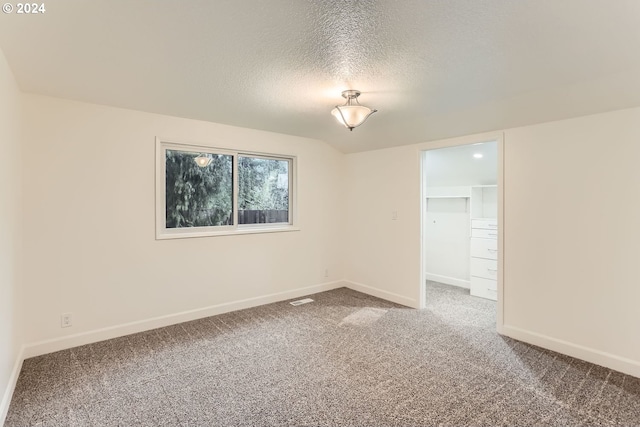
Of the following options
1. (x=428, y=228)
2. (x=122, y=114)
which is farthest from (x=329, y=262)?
(x=122, y=114)

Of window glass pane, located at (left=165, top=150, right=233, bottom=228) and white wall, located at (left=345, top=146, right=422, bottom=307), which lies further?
white wall, located at (left=345, top=146, right=422, bottom=307)

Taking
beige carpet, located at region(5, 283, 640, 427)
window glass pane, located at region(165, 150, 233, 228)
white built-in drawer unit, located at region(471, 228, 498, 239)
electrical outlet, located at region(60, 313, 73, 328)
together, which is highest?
window glass pane, located at region(165, 150, 233, 228)

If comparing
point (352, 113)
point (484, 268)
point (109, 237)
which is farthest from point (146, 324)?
point (484, 268)

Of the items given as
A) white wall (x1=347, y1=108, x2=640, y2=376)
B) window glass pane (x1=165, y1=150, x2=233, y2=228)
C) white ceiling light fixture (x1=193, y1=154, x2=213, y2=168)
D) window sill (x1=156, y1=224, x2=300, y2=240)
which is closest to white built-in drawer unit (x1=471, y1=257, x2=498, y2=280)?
white wall (x1=347, y1=108, x2=640, y2=376)

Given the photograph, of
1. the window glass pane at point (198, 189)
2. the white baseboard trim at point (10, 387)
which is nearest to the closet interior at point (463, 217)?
the window glass pane at point (198, 189)

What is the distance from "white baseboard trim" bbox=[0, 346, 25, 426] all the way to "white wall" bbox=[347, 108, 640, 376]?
403 centimetres

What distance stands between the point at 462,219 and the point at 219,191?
3783 mm

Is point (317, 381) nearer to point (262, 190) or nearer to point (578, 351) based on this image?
point (578, 351)

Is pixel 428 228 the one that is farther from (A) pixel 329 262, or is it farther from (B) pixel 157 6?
(B) pixel 157 6

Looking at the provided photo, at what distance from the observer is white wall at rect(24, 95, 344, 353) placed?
2.82m

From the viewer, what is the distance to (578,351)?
9.18 ft

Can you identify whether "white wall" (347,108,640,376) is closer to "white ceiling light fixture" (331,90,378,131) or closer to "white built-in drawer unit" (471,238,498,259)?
"white built-in drawer unit" (471,238,498,259)

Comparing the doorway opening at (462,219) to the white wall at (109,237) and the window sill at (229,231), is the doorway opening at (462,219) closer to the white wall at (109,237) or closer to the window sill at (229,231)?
the window sill at (229,231)

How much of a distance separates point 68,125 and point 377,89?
2760 millimetres
